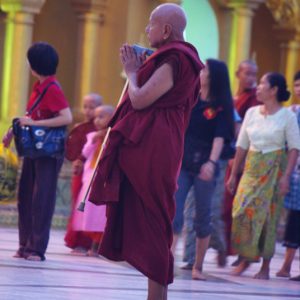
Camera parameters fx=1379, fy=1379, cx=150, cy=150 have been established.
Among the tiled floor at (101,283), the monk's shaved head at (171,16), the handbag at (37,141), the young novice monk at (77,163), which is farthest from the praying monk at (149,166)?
the young novice monk at (77,163)

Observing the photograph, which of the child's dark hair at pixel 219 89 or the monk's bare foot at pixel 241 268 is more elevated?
the child's dark hair at pixel 219 89

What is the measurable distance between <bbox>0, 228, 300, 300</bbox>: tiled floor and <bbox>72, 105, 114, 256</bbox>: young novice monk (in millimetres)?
261

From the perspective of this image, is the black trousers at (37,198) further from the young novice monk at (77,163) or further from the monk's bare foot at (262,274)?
the monk's bare foot at (262,274)

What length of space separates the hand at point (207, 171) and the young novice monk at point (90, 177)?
154 centimetres

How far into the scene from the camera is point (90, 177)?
40.0ft

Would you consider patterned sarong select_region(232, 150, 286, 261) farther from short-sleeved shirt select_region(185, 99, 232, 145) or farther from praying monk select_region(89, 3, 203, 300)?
praying monk select_region(89, 3, 203, 300)

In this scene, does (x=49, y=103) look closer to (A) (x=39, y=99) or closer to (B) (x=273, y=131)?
(A) (x=39, y=99)

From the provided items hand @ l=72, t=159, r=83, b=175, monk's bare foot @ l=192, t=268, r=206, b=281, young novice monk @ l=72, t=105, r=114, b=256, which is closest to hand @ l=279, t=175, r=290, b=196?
monk's bare foot @ l=192, t=268, r=206, b=281

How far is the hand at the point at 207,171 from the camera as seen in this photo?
34.2ft

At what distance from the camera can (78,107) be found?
56.3 feet

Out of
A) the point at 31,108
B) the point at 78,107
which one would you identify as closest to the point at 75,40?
the point at 78,107

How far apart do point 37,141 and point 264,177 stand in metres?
1.92

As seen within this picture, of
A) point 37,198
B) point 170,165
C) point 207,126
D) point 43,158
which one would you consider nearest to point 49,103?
point 43,158

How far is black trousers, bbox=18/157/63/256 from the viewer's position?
1048 centimetres
